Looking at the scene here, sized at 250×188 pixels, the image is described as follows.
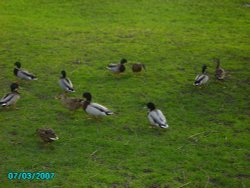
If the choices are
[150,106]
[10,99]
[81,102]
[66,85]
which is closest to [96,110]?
[81,102]

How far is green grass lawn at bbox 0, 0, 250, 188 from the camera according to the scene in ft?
28.2

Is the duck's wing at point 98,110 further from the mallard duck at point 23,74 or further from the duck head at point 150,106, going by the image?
the mallard duck at point 23,74

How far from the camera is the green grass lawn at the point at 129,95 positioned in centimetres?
859

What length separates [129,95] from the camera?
12.0 m

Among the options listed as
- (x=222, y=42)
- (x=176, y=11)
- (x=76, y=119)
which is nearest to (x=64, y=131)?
(x=76, y=119)

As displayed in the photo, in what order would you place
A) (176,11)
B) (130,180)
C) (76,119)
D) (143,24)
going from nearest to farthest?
(130,180) → (76,119) → (143,24) → (176,11)

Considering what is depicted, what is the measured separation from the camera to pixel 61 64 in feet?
46.4

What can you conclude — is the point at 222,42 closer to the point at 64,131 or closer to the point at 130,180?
the point at 64,131

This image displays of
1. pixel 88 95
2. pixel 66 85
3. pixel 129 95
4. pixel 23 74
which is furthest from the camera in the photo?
pixel 23 74

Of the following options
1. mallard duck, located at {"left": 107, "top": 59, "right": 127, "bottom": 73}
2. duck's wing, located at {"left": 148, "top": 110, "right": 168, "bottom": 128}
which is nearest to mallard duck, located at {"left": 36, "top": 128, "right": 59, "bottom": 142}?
duck's wing, located at {"left": 148, "top": 110, "right": 168, "bottom": 128}

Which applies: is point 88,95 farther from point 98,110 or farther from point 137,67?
point 137,67

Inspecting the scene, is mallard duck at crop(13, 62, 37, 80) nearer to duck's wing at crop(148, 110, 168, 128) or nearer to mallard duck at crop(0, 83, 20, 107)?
mallard duck at crop(0, 83, 20, 107)

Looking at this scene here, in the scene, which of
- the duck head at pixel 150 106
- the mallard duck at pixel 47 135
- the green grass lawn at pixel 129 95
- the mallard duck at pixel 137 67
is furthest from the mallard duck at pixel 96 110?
the mallard duck at pixel 137 67

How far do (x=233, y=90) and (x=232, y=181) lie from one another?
4711 millimetres
